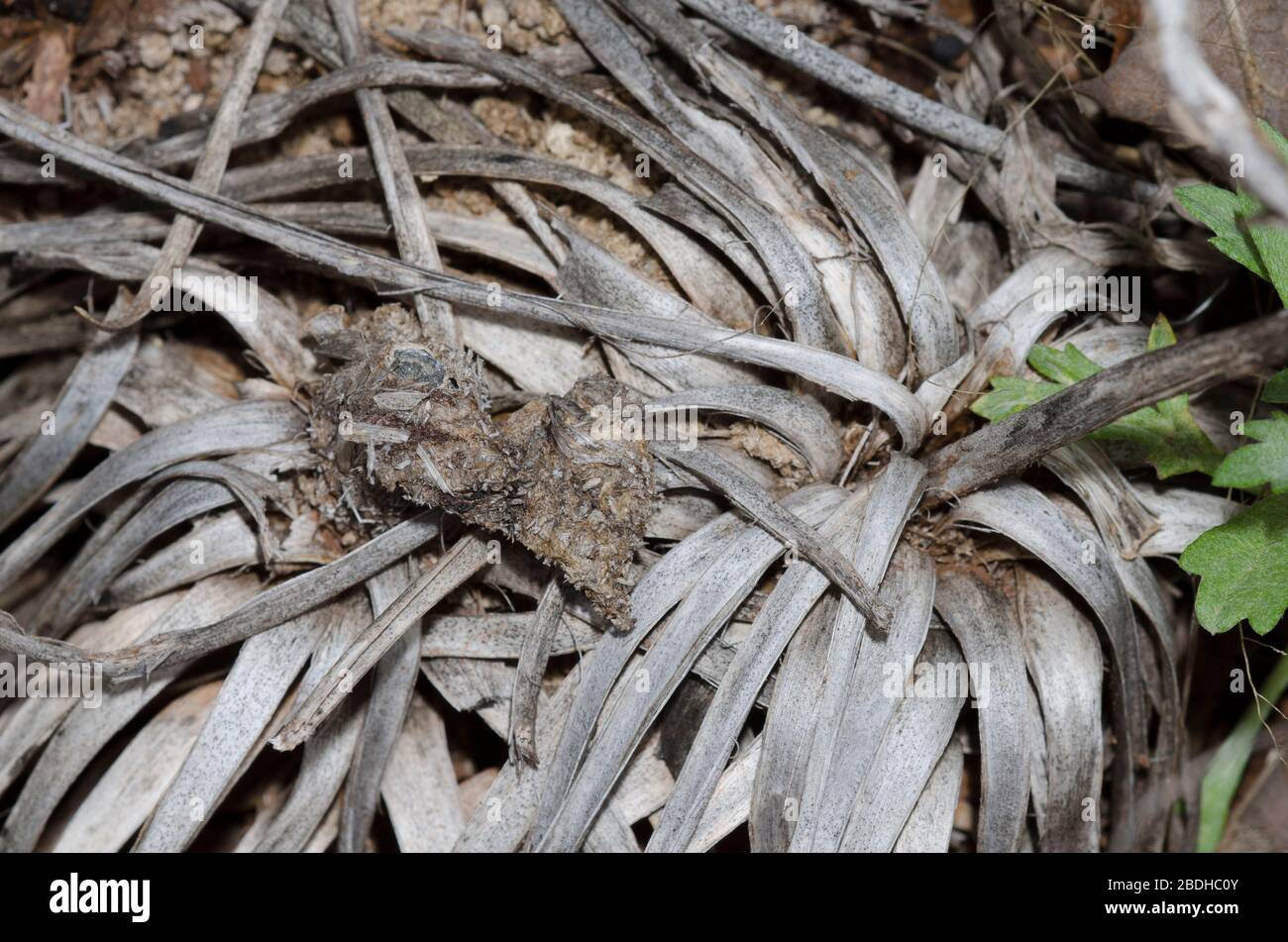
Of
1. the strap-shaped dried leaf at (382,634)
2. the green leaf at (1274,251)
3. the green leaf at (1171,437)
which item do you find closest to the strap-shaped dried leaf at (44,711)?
the strap-shaped dried leaf at (382,634)

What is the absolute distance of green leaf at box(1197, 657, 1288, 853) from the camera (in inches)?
92.8

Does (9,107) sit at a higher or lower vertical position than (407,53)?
lower

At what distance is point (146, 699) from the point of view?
2225 millimetres

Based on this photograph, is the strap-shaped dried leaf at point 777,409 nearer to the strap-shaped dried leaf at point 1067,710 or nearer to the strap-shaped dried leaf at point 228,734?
the strap-shaped dried leaf at point 1067,710

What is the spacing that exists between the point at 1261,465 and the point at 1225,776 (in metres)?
1.02

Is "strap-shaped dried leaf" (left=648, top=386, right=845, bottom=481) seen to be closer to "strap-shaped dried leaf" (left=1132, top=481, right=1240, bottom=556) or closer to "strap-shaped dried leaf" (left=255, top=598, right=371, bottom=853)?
"strap-shaped dried leaf" (left=1132, top=481, right=1240, bottom=556)

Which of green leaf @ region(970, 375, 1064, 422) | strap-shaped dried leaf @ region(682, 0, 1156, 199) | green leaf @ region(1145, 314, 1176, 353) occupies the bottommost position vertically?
green leaf @ region(970, 375, 1064, 422)

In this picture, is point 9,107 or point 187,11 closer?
point 9,107

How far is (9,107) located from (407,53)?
36.6 inches

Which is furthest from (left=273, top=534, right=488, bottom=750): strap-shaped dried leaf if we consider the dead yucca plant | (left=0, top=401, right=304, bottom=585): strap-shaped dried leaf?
(left=0, top=401, right=304, bottom=585): strap-shaped dried leaf

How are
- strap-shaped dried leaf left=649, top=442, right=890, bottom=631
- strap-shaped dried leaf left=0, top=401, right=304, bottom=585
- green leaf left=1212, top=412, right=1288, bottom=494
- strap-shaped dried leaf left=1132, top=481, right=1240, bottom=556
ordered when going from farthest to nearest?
strap-shaped dried leaf left=0, top=401, right=304, bottom=585, strap-shaped dried leaf left=1132, top=481, right=1240, bottom=556, strap-shaped dried leaf left=649, top=442, right=890, bottom=631, green leaf left=1212, top=412, right=1288, bottom=494

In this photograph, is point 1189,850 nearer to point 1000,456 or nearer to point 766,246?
point 1000,456

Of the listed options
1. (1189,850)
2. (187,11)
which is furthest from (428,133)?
(1189,850)

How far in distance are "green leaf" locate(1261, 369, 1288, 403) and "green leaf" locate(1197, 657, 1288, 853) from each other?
0.85m
